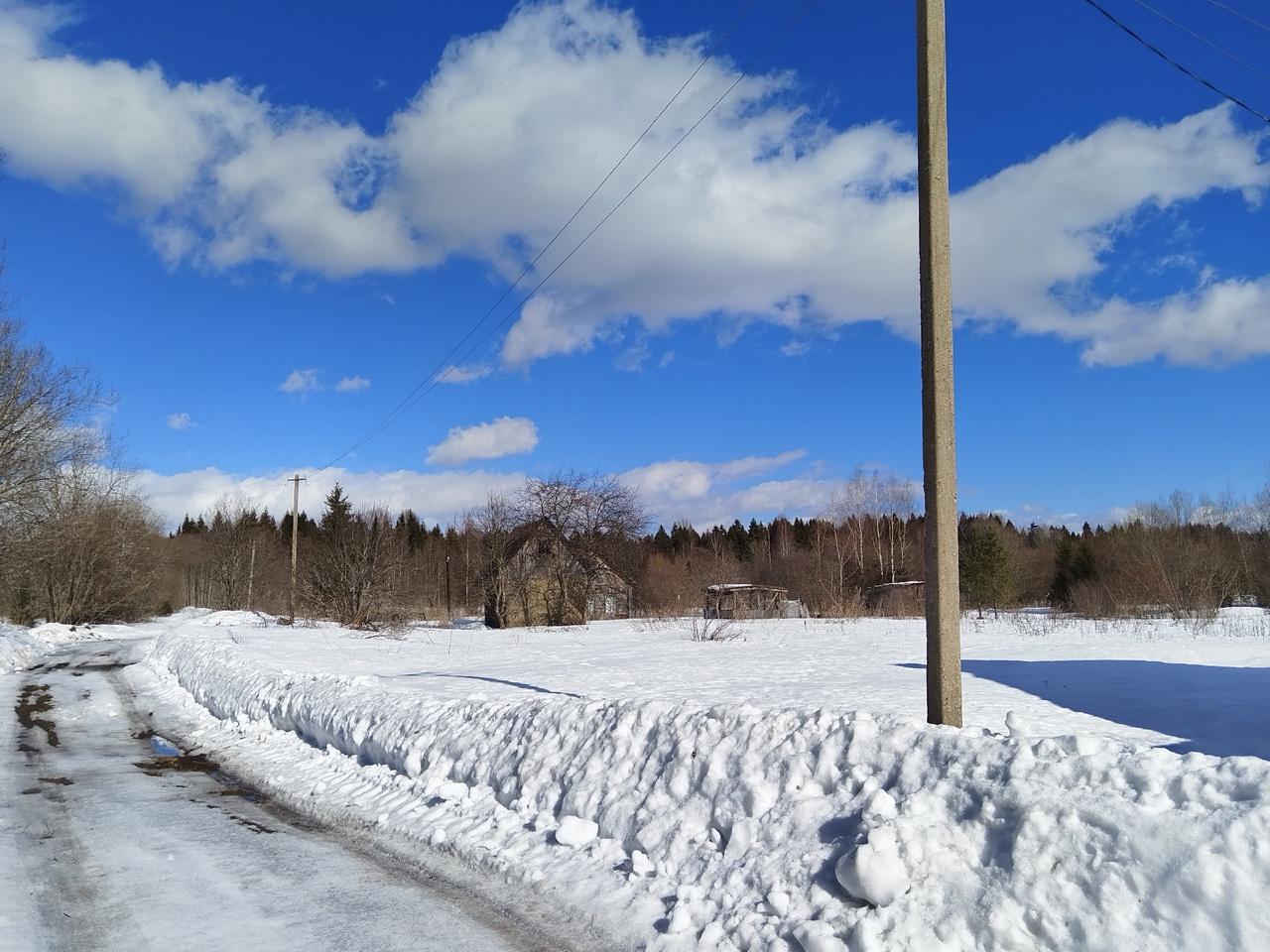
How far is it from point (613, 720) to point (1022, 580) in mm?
79134

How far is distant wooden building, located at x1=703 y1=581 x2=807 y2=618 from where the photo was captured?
43.9m

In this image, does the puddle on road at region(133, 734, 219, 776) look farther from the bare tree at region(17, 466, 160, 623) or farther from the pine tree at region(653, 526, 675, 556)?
the pine tree at region(653, 526, 675, 556)

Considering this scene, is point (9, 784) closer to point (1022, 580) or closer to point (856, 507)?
point (856, 507)

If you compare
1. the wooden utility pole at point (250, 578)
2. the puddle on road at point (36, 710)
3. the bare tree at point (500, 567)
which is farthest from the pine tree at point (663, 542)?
the puddle on road at point (36, 710)

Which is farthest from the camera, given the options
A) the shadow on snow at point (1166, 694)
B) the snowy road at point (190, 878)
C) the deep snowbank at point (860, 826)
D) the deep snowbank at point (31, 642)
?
the deep snowbank at point (31, 642)

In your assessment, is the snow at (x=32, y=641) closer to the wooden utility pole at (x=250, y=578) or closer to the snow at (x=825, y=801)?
the snow at (x=825, y=801)

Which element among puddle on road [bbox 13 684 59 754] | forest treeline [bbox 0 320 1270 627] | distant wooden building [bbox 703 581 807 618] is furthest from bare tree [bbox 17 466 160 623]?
distant wooden building [bbox 703 581 807 618]

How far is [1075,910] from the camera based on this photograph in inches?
159

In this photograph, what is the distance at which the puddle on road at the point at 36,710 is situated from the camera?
13.0 m

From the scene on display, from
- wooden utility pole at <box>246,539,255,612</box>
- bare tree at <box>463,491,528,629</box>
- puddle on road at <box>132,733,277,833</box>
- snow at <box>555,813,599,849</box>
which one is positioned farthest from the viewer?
wooden utility pole at <box>246,539,255,612</box>

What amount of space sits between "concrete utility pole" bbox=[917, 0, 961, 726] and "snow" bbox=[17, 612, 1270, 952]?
67 centimetres

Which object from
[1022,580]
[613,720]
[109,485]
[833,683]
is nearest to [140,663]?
[833,683]

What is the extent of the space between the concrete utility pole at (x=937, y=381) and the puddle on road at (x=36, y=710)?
1179 centimetres

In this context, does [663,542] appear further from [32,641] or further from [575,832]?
[575,832]
